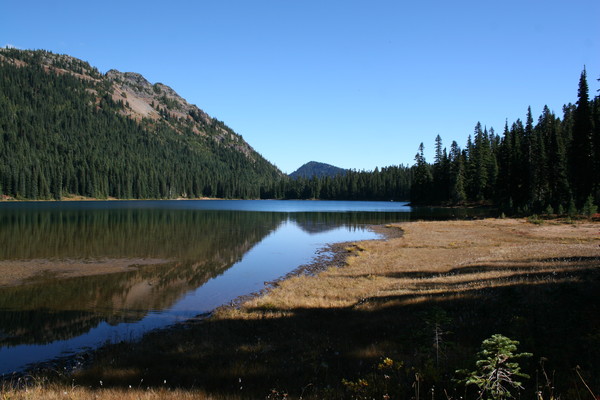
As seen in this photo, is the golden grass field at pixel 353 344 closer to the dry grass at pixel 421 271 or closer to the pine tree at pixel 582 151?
the dry grass at pixel 421 271

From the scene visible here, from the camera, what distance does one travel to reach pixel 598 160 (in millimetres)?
58125

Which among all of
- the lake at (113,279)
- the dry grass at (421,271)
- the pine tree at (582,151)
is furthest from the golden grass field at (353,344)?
the pine tree at (582,151)

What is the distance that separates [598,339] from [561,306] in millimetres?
2972

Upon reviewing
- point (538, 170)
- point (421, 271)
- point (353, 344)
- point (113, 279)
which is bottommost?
point (113, 279)

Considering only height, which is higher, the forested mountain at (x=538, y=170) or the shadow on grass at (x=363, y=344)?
the forested mountain at (x=538, y=170)

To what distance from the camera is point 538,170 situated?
7675cm

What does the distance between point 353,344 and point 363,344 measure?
0.29 metres

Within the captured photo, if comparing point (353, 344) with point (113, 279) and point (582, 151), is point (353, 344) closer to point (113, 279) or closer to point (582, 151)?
point (113, 279)

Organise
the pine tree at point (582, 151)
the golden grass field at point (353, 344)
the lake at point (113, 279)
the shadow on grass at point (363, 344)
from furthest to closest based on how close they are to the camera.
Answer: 1. the pine tree at point (582, 151)
2. the lake at point (113, 279)
3. the shadow on grass at point (363, 344)
4. the golden grass field at point (353, 344)

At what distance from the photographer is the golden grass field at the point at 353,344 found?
23.4 feet

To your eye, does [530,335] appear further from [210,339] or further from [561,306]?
[210,339]

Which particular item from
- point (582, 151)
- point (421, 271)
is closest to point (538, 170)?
point (582, 151)

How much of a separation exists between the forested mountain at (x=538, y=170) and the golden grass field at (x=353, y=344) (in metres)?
59.1

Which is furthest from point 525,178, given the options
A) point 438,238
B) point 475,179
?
point 438,238
